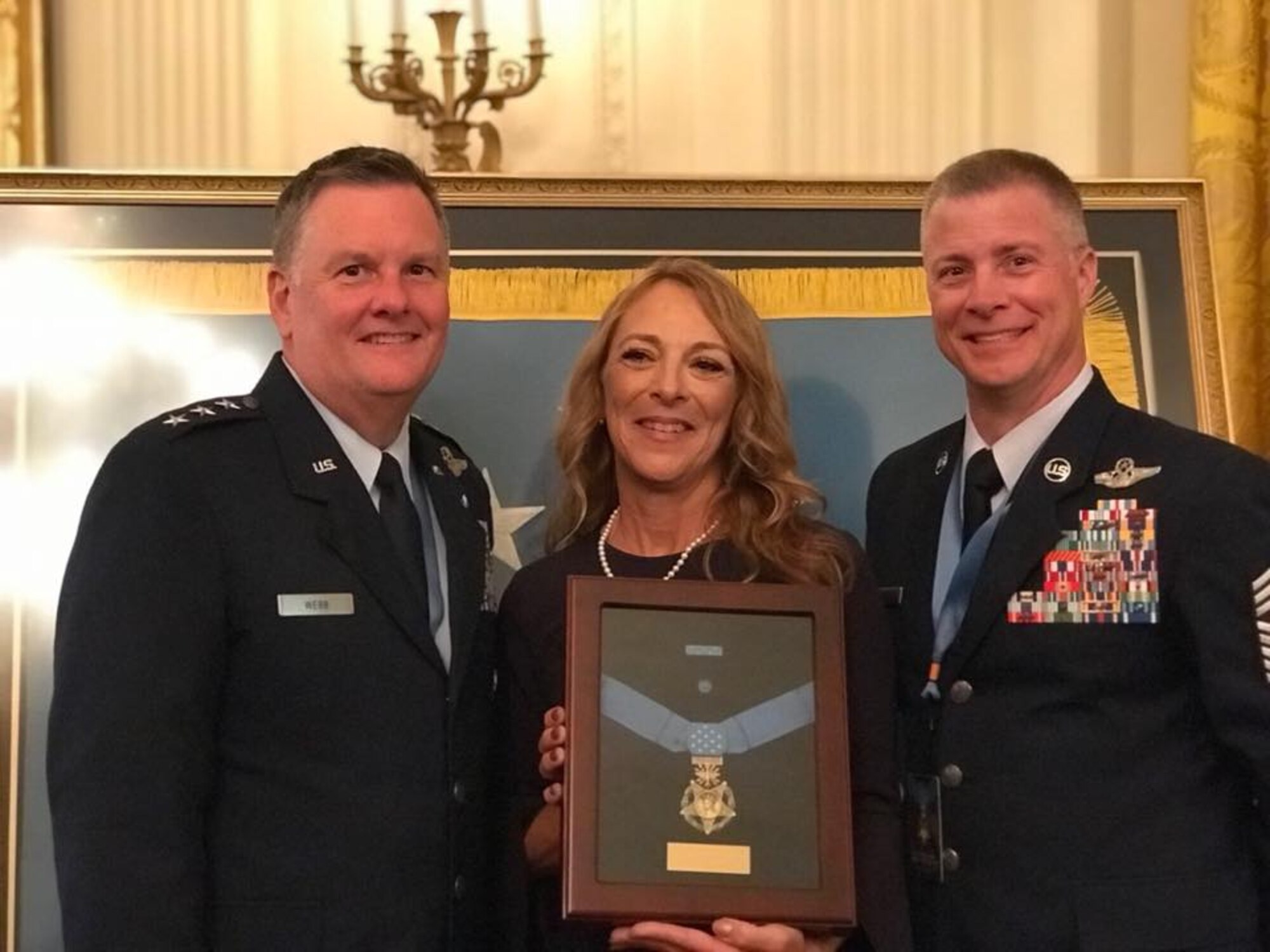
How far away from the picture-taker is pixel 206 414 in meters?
2.32

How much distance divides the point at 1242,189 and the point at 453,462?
1886mm

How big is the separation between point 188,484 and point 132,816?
0.42 meters

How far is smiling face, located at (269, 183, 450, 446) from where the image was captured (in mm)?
2371

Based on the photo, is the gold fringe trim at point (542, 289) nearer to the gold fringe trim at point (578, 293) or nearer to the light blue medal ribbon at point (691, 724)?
the gold fringe trim at point (578, 293)

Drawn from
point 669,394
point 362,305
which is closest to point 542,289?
point 669,394

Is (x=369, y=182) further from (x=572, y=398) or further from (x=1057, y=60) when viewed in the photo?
(x=1057, y=60)

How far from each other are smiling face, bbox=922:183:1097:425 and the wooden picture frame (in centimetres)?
70

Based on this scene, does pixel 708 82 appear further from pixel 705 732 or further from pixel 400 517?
pixel 705 732

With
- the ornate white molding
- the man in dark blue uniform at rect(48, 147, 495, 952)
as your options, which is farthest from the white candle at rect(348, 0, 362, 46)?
the man in dark blue uniform at rect(48, 147, 495, 952)

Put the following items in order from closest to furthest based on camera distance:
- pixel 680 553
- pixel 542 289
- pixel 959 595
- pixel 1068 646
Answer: pixel 1068 646 < pixel 959 595 < pixel 680 553 < pixel 542 289

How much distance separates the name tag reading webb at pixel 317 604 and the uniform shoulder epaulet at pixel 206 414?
25cm

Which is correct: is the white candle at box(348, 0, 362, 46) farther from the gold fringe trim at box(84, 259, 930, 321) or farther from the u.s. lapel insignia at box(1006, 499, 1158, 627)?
the u.s. lapel insignia at box(1006, 499, 1158, 627)

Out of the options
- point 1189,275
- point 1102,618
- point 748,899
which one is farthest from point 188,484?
point 1189,275

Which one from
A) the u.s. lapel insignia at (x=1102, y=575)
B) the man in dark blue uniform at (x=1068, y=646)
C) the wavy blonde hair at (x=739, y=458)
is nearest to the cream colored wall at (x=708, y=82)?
the wavy blonde hair at (x=739, y=458)
